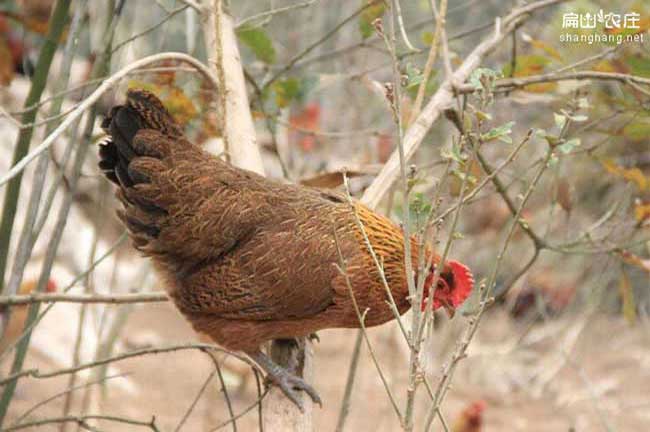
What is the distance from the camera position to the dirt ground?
5.98 meters

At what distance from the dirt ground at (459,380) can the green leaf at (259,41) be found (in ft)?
7.64

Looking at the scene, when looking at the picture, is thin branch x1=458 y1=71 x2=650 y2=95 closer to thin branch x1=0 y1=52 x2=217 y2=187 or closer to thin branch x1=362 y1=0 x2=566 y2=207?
thin branch x1=362 y1=0 x2=566 y2=207

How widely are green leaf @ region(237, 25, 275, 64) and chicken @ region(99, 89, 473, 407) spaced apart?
67 cm

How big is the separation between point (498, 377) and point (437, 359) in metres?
1.04

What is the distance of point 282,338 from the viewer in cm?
303

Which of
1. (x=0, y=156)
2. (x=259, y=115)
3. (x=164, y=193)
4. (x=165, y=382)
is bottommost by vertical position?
(x=165, y=382)

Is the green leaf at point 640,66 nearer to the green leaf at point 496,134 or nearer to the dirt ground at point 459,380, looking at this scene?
the green leaf at point 496,134

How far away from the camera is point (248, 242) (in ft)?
9.77

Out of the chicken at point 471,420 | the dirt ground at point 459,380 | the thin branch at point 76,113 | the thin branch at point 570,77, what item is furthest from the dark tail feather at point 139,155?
the chicken at point 471,420

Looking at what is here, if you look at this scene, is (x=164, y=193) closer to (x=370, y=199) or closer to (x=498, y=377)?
(x=370, y=199)

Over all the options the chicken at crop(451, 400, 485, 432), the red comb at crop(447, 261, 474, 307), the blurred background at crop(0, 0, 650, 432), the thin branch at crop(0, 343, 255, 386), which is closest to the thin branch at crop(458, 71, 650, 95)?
the red comb at crop(447, 261, 474, 307)

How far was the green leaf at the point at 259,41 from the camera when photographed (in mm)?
3490

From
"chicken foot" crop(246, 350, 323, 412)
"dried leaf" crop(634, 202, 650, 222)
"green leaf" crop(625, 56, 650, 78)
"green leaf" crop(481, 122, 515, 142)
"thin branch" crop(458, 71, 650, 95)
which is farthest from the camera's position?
"dried leaf" crop(634, 202, 650, 222)

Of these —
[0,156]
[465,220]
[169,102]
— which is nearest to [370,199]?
[169,102]
